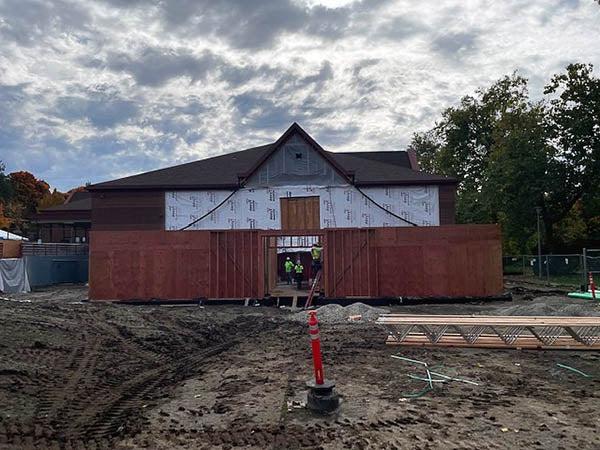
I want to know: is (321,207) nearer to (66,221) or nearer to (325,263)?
(325,263)

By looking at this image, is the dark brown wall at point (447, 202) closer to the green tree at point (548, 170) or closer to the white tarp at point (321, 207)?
the white tarp at point (321, 207)

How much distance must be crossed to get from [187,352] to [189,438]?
531 cm

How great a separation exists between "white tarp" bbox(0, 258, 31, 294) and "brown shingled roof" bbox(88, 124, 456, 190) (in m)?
5.05

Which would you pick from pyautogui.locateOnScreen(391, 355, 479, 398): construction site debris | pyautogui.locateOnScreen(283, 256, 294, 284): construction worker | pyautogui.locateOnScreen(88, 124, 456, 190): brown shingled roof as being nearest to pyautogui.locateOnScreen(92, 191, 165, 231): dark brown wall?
pyautogui.locateOnScreen(88, 124, 456, 190): brown shingled roof

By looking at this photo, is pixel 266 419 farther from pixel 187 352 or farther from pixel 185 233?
pixel 185 233

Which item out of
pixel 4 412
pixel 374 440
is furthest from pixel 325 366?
pixel 4 412

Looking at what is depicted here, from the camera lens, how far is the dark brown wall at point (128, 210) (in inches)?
1089

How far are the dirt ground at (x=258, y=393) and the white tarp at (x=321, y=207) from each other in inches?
591

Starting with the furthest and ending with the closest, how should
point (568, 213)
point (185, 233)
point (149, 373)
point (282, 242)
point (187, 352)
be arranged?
point (568, 213) → point (282, 242) → point (185, 233) → point (187, 352) → point (149, 373)

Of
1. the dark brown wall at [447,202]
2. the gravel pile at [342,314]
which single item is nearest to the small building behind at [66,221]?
the dark brown wall at [447,202]

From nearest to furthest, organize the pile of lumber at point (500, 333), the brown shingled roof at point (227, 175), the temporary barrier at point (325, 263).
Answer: the pile of lumber at point (500, 333)
the temporary barrier at point (325, 263)
the brown shingled roof at point (227, 175)

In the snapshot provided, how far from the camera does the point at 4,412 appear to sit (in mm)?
5910

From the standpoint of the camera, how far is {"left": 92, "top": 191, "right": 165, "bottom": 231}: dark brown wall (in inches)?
1089

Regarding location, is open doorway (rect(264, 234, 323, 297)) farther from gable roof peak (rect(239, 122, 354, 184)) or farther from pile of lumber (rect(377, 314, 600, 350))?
pile of lumber (rect(377, 314, 600, 350))
